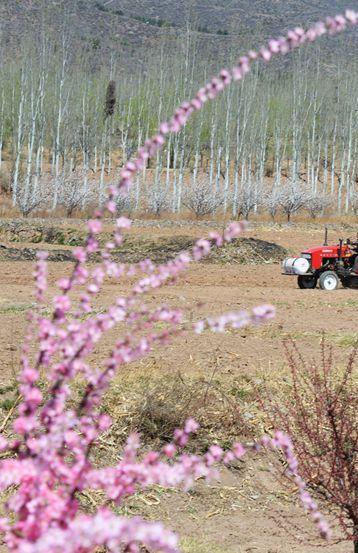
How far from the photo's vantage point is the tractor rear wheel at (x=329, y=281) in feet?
57.6

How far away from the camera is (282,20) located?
164 metres

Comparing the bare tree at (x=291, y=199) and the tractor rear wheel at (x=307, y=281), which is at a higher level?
the bare tree at (x=291, y=199)

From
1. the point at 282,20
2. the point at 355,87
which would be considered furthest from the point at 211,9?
the point at 355,87

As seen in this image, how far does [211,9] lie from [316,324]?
172798 millimetres

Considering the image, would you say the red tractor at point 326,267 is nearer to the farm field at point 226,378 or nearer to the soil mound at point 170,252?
the farm field at point 226,378

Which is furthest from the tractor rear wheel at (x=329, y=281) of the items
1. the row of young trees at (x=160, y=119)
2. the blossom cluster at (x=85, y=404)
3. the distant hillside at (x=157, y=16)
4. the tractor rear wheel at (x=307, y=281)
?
the distant hillside at (x=157, y=16)

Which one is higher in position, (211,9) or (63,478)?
(211,9)

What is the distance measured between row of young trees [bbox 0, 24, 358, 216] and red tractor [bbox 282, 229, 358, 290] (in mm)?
17370

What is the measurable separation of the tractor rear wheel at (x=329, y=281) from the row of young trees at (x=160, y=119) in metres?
17.8

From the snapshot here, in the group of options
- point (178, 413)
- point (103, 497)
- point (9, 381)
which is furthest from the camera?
point (9, 381)

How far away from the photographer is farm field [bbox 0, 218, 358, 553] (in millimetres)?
6422

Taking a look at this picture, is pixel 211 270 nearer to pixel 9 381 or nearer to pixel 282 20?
pixel 9 381

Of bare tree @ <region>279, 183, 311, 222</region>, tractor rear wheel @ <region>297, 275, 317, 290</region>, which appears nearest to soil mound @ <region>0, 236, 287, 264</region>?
tractor rear wheel @ <region>297, 275, 317, 290</region>

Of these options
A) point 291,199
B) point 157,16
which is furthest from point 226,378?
point 157,16
